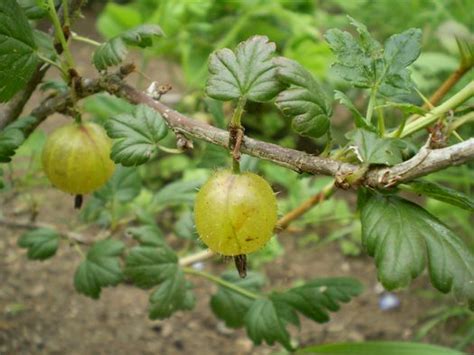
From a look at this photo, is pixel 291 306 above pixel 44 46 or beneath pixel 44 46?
beneath

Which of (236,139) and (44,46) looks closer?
(236,139)

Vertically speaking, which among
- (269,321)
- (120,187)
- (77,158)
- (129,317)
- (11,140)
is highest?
(11,140)

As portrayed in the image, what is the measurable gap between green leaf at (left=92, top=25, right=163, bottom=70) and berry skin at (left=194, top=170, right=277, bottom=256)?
314 millimetres

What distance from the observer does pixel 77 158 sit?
1.41 meters

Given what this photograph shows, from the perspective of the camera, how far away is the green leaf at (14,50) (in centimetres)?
118

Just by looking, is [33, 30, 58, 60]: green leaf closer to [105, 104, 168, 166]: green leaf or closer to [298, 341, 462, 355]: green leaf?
[105, 104, 168, 166]: green leaf

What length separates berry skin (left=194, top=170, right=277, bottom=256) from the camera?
3.52 ft

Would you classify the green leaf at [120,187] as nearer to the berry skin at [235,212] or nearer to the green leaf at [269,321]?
the green leaf at [269,321]

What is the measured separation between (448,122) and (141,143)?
0.54 m

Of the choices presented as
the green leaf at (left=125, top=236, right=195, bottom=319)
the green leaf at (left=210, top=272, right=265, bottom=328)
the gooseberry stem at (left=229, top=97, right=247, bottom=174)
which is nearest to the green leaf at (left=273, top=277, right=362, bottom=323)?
the green leaf at (left=210, top=272, right=265, bottom=328)

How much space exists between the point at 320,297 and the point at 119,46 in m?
0.86

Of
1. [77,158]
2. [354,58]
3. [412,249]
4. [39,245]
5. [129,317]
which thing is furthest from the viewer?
[129,317]

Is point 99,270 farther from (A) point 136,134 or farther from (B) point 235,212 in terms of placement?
(B) point 235,212

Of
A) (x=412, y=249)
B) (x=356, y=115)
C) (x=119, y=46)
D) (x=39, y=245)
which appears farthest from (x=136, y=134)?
(x=39, y=245)
